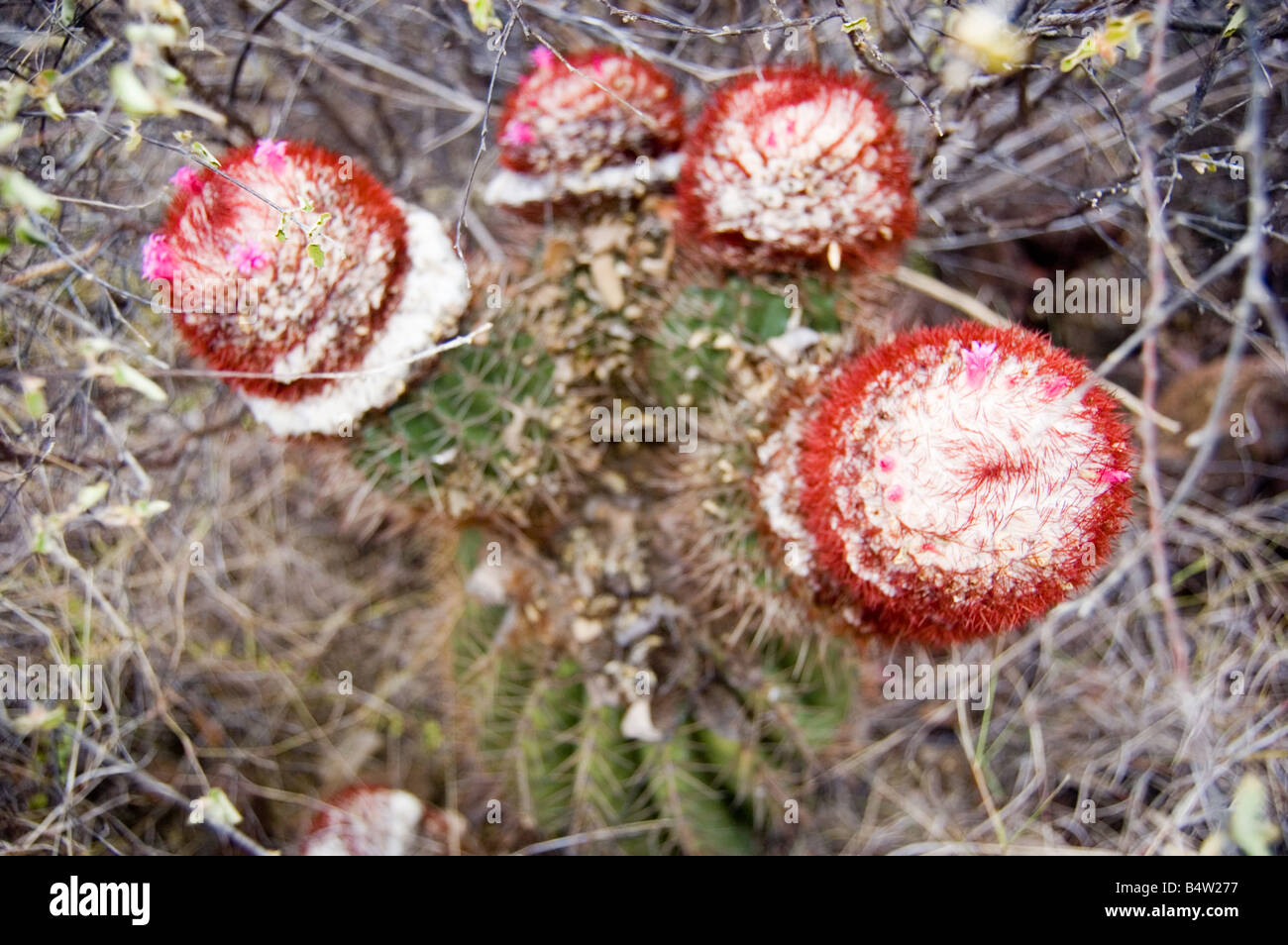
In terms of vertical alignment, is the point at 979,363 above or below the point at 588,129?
below

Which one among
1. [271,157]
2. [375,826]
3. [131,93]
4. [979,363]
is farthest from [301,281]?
[375,826]

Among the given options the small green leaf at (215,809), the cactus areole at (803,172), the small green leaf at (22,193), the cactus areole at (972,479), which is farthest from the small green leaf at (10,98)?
the cactus areole at (972,479)

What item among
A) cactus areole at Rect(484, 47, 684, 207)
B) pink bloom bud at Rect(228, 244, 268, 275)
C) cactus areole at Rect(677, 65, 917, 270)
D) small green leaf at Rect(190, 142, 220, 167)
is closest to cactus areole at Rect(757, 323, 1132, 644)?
cactus areole at Rect(677, 65, 917, 270)

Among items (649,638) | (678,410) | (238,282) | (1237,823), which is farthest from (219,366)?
(1237,823)

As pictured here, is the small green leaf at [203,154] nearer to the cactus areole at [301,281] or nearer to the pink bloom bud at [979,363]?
the cactus areole at [301,281]

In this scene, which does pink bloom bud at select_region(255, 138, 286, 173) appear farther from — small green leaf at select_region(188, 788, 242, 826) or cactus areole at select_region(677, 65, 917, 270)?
small green leaf at select_region(188, 788, 242, 826)

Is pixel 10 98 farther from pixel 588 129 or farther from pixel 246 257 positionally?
pixel 588 129
